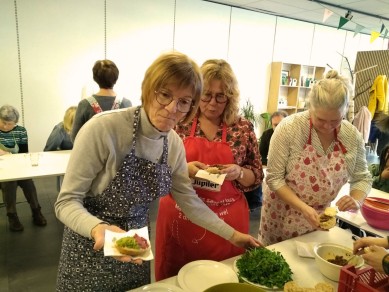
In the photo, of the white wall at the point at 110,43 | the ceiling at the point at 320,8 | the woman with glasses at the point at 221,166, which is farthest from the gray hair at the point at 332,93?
the ceiling at the point at 320,8

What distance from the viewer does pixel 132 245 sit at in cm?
99

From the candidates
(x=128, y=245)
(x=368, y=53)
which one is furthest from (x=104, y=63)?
(x=368, y=53)

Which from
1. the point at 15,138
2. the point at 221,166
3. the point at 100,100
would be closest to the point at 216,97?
the point at 221,166

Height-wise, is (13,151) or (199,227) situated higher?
(199,227)

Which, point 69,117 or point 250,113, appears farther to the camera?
point 250,113

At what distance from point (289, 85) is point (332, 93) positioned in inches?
253

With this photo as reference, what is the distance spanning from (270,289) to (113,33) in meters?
5.24

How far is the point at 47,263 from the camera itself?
9.64ft

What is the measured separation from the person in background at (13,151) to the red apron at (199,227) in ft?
8.37

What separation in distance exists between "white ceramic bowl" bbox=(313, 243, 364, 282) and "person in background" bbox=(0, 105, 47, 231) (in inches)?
128

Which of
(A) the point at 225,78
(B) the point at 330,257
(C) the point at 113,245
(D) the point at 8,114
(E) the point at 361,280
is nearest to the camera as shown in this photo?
(C) the point at 113,245

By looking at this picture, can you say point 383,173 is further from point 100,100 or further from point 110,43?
point 110,43

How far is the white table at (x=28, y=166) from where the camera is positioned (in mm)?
2875

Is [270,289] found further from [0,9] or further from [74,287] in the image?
[0,9]
